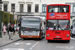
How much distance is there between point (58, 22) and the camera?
77.9 feet

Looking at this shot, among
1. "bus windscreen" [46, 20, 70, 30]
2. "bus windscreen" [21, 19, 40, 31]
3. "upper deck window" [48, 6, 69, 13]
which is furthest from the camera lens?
"bus windscreen" [21, 19, 40, 31]

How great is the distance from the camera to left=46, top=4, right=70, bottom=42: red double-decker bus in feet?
77.8

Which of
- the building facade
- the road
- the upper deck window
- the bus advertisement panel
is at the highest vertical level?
the building facade

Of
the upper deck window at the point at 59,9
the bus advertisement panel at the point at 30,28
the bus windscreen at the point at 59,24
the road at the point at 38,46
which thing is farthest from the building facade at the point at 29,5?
the road at the point at 38,46

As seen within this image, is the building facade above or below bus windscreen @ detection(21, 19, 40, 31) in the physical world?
above

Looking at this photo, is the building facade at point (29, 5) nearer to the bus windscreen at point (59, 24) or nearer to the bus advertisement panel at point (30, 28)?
the bus advertisement panel at point (30, 28)

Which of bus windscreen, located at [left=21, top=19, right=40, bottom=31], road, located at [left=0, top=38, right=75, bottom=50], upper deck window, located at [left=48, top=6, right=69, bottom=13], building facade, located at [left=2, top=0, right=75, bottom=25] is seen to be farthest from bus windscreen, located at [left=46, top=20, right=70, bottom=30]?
building facade, located at [left=2, top=0, right=75, bottom=25]

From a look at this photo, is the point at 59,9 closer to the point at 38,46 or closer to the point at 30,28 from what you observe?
the point at 30,28

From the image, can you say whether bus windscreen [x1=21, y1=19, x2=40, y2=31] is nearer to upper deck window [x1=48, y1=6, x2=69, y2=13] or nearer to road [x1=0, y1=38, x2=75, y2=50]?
upper deck window [x1=48, y1=6, x2=69, y2=13]

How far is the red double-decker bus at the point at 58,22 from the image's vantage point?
2372 centimetres

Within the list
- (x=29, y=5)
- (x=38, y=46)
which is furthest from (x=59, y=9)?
(x=29, y=5)

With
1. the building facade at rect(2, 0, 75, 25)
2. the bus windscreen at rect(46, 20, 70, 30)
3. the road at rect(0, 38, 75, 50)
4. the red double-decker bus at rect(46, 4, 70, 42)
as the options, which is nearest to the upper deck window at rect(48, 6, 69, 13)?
the red double-decker bus at rect(46, 4, 70, 42)

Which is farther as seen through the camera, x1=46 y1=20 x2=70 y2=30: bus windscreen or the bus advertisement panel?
the bus advertisement panel

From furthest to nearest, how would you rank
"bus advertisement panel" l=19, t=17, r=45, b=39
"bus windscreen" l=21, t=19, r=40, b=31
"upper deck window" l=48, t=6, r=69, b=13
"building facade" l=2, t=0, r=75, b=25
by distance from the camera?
"building facade" l=2, t=0, r=75, b=25 < "bus windscreen" l=21, t=19, r=40, b=31 < "bus advertisement panel" l=19, t=17, r=45, b=39 < "upper deck window" l=48, t=6, r=69, b=13
